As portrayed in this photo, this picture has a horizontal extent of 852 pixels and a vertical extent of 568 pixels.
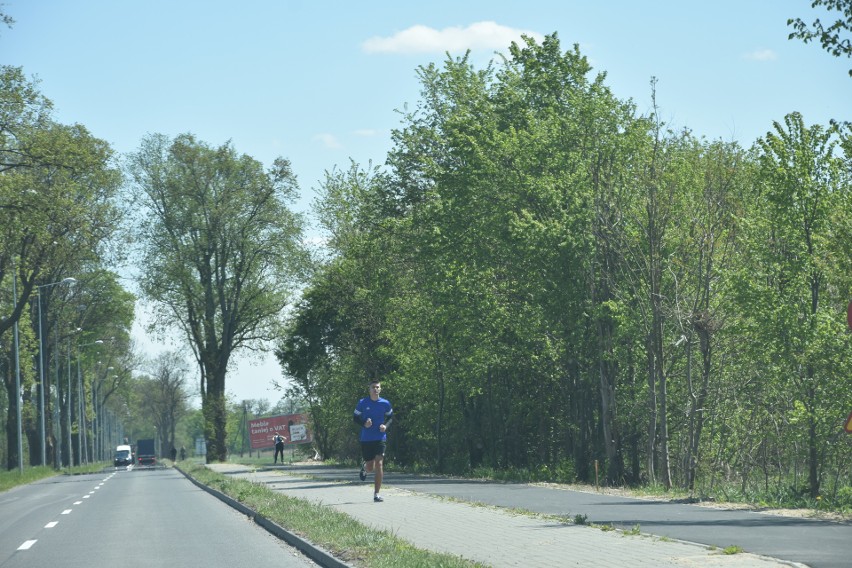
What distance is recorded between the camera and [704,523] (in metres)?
14.2

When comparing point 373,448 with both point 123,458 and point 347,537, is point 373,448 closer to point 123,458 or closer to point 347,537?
point 347,537

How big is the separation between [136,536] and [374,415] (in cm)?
466

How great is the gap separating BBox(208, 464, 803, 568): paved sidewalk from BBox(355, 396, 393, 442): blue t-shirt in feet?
3.84

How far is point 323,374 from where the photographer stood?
51875mm

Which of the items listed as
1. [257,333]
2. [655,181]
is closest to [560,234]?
[655,181]

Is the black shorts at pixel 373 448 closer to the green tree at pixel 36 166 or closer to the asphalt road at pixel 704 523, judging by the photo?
the asphalt road at pixel 704 523

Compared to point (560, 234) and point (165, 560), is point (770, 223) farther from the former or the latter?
point (165, 560)

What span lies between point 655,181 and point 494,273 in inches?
326

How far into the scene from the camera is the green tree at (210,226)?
197ft

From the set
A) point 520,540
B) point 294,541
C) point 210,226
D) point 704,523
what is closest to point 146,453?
point 210,226

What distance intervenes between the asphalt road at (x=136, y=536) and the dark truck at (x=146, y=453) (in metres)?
78.8

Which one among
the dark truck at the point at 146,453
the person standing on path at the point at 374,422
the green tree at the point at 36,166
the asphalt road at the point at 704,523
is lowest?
the dark truck at the point at 146,453

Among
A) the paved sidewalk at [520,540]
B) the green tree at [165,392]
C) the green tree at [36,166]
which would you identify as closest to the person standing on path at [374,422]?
the paved sidewalk at [520,540]

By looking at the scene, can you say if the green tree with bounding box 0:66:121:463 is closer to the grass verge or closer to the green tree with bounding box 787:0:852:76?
the grass verge
